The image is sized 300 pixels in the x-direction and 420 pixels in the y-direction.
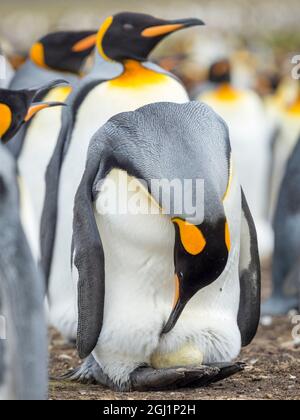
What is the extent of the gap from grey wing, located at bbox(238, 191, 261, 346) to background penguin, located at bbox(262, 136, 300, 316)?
175 cm

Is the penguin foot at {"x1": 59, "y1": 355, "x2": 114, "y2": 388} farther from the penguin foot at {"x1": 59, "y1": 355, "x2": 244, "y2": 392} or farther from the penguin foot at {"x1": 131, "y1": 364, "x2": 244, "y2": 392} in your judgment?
the penguin foot at {"x1": 131, "y1": 364, "x2": 244, "y2": 392}

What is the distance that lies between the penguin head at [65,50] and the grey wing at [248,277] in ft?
7.98

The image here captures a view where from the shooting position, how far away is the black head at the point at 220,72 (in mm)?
8809

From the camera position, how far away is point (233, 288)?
3502 millimetres

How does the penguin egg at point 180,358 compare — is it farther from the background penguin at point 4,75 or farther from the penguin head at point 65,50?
the background penguin at point 4,75

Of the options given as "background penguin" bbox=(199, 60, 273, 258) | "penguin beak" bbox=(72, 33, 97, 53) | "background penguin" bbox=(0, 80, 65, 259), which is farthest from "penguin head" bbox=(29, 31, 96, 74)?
"background penguin" bbox=(0, 80, 65, 259)

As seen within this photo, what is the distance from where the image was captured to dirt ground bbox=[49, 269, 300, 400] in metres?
3.34

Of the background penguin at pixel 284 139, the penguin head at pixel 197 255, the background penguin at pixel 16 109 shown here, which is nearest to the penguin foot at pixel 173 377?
the penguin head at pixel 197 255

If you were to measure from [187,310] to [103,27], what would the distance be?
164cm

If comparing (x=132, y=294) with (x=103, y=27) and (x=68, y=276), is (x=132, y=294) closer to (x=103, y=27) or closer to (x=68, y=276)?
(x=68, y=276)

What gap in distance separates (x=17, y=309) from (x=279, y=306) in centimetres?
307

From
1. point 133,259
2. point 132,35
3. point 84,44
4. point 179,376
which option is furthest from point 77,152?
point 84,44

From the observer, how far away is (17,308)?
8.63ft

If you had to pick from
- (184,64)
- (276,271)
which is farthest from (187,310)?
(184,64)
